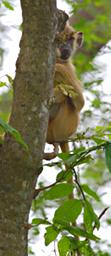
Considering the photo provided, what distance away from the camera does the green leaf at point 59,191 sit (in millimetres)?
2451

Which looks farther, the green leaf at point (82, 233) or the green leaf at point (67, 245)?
the green leaf at point (67, 245)

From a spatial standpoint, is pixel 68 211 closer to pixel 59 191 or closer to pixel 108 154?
pixel 59 191

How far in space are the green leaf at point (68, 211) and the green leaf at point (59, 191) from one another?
0.04m

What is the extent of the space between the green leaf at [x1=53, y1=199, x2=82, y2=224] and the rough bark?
12 cm

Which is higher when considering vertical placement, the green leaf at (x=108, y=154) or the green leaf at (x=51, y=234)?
the green leaf at (x=108, y=154)

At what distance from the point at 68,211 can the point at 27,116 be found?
1.30 ft

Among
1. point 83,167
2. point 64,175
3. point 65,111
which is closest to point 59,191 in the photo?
point 64,175

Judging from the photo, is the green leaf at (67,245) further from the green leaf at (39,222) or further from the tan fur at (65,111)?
the tan fur at (65,111)

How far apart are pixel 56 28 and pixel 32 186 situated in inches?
25.1

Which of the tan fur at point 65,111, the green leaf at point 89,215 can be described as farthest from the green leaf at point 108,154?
the tan fur at point 65,111

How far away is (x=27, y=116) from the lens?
246 centimetres

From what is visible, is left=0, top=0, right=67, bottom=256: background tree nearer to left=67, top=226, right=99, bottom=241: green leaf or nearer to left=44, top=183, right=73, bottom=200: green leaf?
left=44, top=183, right=73, bottom=200: green leaf

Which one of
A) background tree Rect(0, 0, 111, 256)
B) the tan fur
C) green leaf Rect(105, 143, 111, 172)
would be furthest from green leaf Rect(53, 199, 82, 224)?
the tan fur

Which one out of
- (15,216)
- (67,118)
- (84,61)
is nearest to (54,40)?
(15,216)
